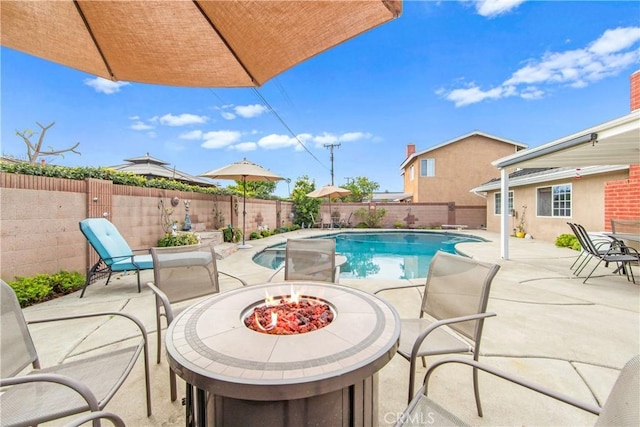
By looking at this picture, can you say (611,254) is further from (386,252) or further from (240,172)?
(240,172)

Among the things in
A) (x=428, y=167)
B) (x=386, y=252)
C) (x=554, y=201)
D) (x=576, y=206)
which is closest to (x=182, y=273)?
(x=386, y=252)

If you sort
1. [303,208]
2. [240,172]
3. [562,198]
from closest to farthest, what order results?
[240,172] < [562,198] < [303,208]

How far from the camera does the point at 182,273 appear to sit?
2.44 m

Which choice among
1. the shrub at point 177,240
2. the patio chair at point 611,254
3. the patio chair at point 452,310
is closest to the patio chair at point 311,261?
the patio chair at point 452,310

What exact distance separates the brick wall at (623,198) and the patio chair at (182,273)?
9.84 metres

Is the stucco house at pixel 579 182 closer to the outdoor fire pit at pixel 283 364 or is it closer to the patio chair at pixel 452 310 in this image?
the patio chair at pixel 452 310

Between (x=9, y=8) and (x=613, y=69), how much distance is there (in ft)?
57.3

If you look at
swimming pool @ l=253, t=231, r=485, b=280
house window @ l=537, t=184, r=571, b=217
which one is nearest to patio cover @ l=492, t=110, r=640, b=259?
swimming pool @ l=253, t=231, r=485, b=280

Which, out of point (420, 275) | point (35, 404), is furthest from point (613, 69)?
point (35, 404)

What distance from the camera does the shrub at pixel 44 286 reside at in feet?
11.7

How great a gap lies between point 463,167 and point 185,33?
780 inches

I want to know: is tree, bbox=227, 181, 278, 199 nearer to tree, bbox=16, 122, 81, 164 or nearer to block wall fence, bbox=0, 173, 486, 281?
block wall fence, bbox=0, 173, 486, 281

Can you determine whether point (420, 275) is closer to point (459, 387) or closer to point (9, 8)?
point (459, 387)

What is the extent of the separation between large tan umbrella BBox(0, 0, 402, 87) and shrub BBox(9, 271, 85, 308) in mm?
3191
